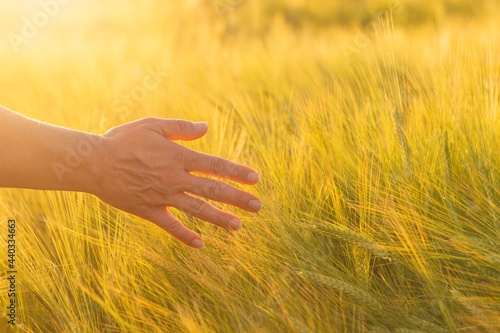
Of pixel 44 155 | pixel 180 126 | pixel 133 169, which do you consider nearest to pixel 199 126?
pixel 180 126

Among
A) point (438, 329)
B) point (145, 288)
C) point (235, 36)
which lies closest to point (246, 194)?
point (145, 288)

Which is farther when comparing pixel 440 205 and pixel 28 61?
pixel 28 61

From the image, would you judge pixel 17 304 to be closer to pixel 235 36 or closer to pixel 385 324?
pixel 385 324

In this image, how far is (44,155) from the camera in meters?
1.19

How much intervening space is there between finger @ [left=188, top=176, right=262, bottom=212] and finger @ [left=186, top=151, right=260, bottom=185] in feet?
0.07

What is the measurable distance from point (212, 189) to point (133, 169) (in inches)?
5.9

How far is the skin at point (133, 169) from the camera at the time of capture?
46.1 inches

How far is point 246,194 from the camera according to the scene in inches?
45.3

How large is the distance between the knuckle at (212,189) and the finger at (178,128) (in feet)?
0.40

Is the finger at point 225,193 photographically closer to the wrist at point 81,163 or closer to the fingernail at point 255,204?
the fingernail at point 255,204

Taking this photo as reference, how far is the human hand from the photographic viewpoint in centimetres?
117

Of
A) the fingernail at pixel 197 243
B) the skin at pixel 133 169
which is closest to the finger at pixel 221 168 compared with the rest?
the skin at pixel 133 169

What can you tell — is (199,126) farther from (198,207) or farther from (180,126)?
(198,207)

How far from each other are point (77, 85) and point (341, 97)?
1.41 meters
